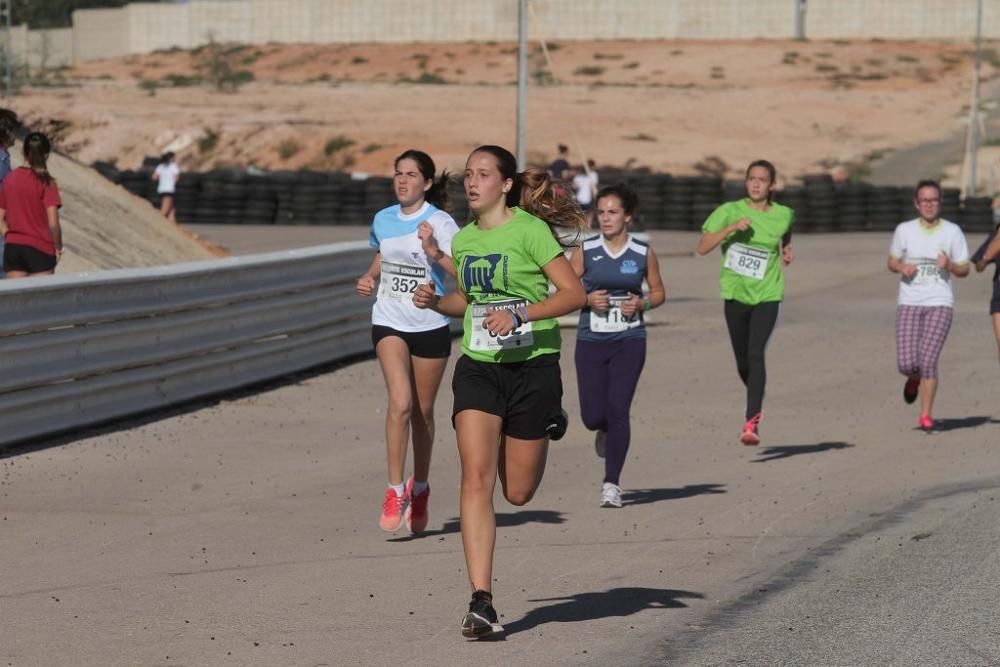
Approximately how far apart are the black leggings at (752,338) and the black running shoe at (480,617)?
5985mm

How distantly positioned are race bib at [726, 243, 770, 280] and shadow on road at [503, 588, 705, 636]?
5047 mm

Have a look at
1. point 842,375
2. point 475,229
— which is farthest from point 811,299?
point 475,229

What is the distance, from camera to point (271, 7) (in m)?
111

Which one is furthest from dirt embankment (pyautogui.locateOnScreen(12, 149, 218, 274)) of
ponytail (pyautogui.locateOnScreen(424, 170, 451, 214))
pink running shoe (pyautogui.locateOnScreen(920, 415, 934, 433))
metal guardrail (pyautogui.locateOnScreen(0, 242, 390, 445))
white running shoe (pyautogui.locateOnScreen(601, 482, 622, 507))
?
ponytail (pyautogui.locateOnScreen(424, 170, 451, 214))

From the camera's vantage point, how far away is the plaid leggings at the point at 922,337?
45.6 ft

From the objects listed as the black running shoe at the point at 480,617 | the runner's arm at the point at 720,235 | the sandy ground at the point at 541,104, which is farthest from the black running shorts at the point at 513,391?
the sandy ground at the point at 541,104

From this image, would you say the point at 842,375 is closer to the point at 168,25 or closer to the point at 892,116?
the point at 892,116

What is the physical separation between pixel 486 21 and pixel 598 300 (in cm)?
9748

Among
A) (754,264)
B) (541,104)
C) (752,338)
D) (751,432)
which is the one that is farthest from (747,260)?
(541,104)

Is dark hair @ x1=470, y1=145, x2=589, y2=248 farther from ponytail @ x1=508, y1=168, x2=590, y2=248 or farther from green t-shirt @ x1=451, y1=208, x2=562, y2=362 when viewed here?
green t-shirt @ x1=451, y1=208, x2=562, y2=362

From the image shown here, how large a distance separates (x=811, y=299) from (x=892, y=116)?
5193 centimetres

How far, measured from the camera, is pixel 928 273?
13.9m

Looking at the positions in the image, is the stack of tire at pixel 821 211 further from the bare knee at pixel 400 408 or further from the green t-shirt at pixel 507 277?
the green t-shirt at pixel 507 277

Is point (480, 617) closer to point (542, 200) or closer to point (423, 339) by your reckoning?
point (542, 200)
